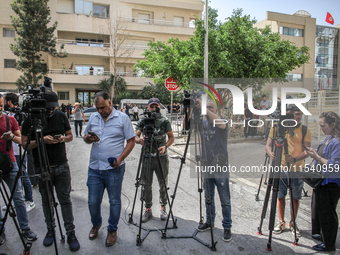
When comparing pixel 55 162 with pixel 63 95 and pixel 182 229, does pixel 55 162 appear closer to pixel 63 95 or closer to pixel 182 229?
pixel 182 229

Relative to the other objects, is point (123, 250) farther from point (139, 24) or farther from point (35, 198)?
point (139, 24)

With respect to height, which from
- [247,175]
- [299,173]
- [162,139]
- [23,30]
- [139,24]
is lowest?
[247,175]

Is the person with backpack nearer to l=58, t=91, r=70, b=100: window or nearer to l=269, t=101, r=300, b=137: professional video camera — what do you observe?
l=269, t=101, r=300, b=137: professional video camera

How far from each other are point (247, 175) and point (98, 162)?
4.69 m

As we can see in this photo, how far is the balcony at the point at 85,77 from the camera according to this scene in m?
28.9

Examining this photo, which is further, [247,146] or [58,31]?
[58,31]

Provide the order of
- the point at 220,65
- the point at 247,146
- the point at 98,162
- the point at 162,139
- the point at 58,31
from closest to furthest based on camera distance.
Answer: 1. the point at 98,162
2. the point at 162,139
3. the point at 247,146
4. the point at 220,65
5. the point at 58,31

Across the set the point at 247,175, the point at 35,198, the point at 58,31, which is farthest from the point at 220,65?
the point at 58,31

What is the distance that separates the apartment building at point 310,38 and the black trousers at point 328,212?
907 inches

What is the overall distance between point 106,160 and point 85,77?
2884 centimetres

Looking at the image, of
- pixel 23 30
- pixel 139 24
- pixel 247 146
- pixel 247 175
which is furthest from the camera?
pixel 139 24

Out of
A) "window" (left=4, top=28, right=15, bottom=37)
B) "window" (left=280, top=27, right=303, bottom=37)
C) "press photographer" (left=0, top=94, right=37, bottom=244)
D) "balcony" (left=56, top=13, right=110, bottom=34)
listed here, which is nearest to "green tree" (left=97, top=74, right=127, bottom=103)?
"balcony" (left=56, top=13, right=110, bottom=34)

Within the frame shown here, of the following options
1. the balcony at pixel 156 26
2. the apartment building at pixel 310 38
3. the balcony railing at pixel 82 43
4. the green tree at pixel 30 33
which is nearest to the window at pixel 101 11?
the balcony at pixel 156 26

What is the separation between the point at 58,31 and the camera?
29.5 meters
